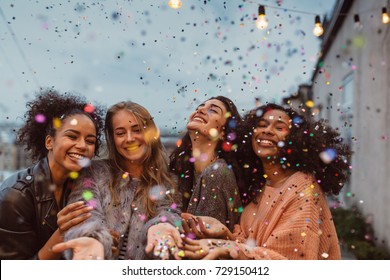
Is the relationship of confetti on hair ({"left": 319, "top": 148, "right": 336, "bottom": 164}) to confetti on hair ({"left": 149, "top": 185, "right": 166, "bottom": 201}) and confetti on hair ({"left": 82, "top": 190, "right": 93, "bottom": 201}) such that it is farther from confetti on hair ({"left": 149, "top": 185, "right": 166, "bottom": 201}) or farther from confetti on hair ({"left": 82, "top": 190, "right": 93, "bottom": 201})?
confetti on hair ({"left": 82, "top": 190, "right": 93, "bottom": 201})

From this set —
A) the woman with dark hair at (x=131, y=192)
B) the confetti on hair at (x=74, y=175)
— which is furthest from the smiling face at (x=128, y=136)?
the confetti on hair at (x=74, y=175)

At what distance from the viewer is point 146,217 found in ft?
6.66

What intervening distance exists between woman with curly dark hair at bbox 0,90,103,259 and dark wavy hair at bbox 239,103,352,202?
28.2 inches

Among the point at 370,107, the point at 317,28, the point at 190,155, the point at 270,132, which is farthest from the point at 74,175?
the point at 370,107

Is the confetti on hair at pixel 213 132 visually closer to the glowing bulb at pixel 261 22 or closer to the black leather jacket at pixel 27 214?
the glowing bulb at pixel 261 22

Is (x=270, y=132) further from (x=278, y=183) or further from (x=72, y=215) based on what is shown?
(x=72, y=215)

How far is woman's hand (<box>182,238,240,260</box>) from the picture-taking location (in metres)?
1.88

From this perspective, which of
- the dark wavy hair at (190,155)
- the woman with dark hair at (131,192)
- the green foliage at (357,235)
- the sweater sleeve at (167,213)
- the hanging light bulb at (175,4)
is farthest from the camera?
the green foliage at (357,235)

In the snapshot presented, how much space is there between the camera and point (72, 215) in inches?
71.7

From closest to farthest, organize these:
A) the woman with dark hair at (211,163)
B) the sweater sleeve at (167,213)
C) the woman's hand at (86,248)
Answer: the woman's hand at (86,248)
the sweater sleeve at (167,213)
the woman with dark hair at (211,163)

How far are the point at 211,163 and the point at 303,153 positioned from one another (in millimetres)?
417

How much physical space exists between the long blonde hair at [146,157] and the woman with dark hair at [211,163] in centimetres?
10

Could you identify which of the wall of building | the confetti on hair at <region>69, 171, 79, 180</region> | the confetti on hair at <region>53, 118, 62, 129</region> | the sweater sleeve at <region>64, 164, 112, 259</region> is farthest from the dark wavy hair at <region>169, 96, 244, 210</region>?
the wall of building

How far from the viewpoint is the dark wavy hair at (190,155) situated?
7.16 ft
